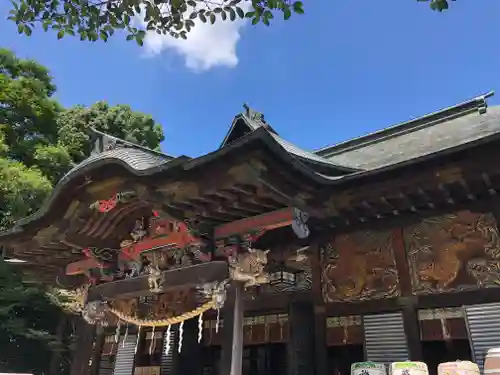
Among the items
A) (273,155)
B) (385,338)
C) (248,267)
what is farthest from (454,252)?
(273,155)

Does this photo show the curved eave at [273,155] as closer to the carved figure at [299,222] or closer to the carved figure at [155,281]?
the carved figure at [299,222]

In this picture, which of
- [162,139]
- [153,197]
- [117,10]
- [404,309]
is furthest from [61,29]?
[162,139]

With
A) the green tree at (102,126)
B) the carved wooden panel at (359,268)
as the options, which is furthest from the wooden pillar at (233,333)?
the green tree at (102,126)

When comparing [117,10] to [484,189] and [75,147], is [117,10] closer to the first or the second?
[484,189]

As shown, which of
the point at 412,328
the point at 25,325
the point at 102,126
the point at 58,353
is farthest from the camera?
the point at 102,126

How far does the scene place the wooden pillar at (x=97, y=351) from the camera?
9.44 meters

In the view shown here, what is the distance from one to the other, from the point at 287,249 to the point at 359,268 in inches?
48.2

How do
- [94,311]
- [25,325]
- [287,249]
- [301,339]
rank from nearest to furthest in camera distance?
[301,339] < [287,249] < [94,311] < [25,325]

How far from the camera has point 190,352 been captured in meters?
8.70

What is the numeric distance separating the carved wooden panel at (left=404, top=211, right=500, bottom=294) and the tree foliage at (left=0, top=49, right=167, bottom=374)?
1135cm

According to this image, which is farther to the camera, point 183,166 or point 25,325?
point 25,325

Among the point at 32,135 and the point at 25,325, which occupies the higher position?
the point at 32,135

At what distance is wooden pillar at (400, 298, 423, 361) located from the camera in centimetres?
599

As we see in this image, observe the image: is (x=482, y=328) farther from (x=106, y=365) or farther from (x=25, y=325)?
(x=25, y=325)
